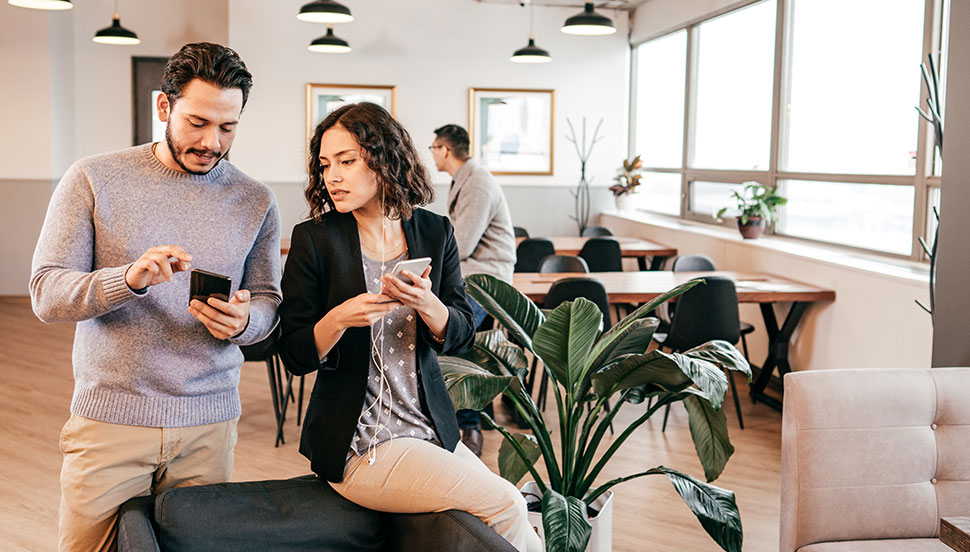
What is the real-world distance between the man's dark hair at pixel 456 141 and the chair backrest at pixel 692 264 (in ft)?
5.82

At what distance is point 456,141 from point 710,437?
2644mm

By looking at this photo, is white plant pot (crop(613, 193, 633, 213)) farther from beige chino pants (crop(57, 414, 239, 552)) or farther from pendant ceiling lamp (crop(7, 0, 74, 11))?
beige chino pants (crop(57, 414, 239, 552))

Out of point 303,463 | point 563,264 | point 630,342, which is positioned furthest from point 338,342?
point 563,264

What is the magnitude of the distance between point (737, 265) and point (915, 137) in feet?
5.59


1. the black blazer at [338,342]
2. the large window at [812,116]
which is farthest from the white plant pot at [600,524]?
the large window at [812,116]

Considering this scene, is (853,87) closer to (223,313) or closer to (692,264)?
Result: (692,264)

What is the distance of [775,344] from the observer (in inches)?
207

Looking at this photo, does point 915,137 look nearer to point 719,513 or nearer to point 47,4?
point 719,513

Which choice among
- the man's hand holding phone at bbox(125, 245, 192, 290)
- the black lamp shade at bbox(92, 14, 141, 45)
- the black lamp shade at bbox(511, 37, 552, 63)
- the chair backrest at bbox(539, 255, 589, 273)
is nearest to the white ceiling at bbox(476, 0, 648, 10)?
the black lamp shade at bbox(511, 37, 552, 63)

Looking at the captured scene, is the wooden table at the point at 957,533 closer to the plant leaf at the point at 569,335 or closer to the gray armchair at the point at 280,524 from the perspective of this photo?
the gray armchair at the point at 280,524

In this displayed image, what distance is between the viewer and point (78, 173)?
5.75 ft

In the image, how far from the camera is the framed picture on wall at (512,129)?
30.6ft

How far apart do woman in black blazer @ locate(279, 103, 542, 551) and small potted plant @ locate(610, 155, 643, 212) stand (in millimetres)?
6685

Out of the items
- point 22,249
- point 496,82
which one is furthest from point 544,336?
point 22,249
